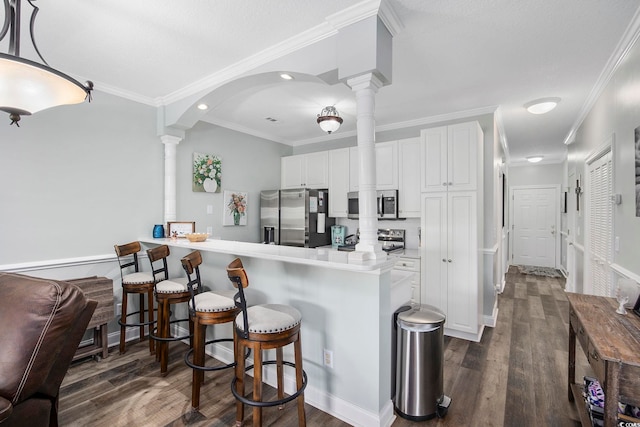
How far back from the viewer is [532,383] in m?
2.47

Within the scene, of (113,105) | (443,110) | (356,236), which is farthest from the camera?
(356,236)

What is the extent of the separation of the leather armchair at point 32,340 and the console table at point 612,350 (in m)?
2.34

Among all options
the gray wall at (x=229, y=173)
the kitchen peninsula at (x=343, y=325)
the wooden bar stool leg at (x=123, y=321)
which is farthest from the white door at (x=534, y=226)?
the wooden bar stool leg at (x=123, y=321)

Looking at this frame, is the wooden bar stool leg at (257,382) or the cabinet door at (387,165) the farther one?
the cabinet door at (387,165)

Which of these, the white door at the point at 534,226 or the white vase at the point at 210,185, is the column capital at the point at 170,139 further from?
the white door at the point at 534,226

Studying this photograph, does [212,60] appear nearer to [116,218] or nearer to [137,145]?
[137,145]

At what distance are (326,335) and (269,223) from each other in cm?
289

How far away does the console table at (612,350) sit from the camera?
125 cm

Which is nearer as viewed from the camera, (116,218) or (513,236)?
(116,218)

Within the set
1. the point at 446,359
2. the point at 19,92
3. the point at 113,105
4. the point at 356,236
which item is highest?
the point at 113,105

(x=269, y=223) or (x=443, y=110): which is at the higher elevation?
(x=443, y=110)

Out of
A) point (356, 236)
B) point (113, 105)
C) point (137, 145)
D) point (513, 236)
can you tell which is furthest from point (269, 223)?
point (513, 236)

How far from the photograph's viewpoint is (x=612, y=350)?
1330mm

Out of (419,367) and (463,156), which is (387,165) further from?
(419,367)
